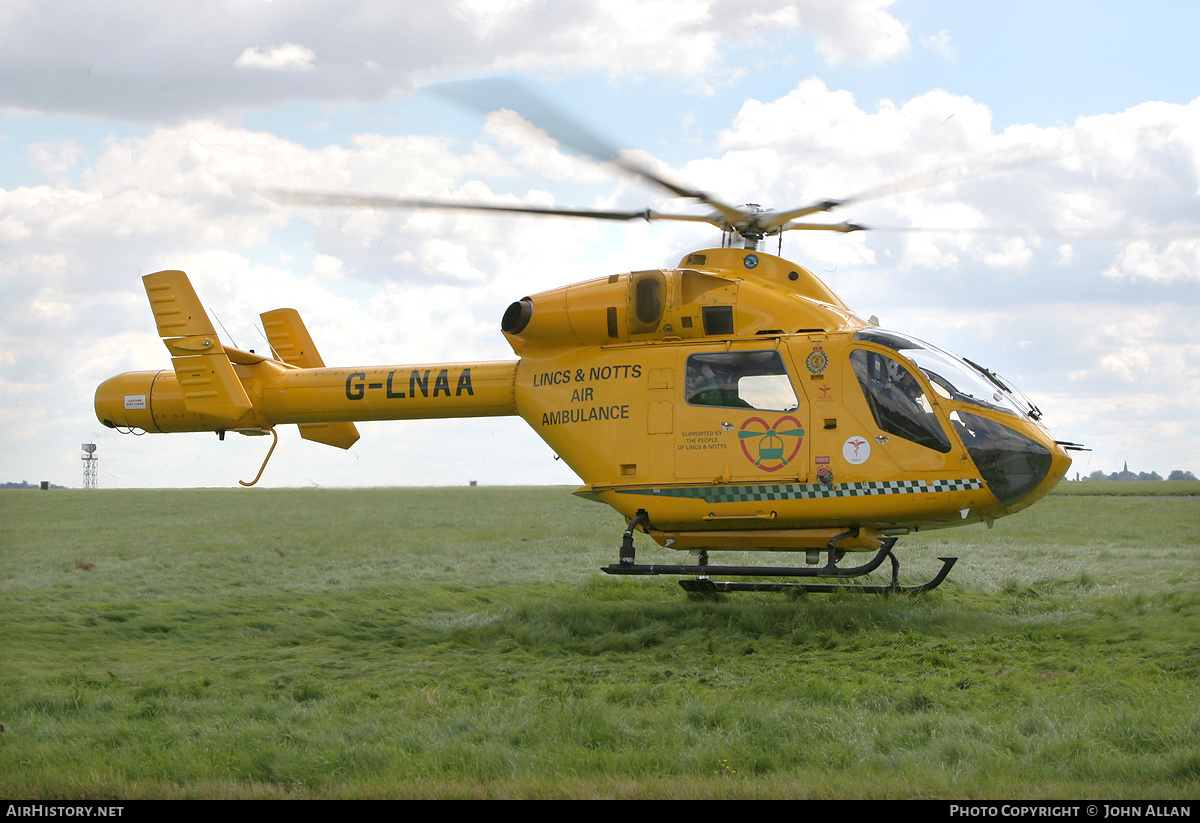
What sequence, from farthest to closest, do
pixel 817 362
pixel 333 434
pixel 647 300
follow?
pixel 333 434, pixel 647 300, pixel 817 362

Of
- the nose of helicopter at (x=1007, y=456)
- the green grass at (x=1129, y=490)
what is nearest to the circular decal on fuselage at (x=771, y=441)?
the nose of helicopter at (x=1007, y=456)

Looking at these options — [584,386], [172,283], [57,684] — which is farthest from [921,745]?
[172,283]

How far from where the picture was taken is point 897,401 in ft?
35.3

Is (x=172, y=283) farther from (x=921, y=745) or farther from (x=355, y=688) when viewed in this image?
(x=921, y=745)

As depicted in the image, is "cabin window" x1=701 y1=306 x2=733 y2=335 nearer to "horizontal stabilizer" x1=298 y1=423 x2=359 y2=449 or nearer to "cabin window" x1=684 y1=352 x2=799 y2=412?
"cabin window" x1=684 y1=352 x2=799 y2=412

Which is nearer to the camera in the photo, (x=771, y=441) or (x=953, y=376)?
(x=953, y=376)

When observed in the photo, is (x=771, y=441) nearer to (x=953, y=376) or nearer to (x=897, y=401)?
(x=897, y=401)

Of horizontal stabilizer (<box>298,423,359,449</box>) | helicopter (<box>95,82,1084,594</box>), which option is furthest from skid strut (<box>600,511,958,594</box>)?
horizontal stabilizer (<box>298,423,359,449</box>)

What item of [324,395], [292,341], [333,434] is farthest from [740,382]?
[292,341]

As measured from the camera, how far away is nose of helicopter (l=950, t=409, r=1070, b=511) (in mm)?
10555

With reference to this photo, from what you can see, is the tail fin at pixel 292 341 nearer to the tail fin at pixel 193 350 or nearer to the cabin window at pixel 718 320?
the tail fin at pixel 193 350

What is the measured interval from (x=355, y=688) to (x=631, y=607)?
4.18 meters

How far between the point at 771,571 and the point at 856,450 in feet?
5.45

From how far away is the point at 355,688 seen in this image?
9016mm
